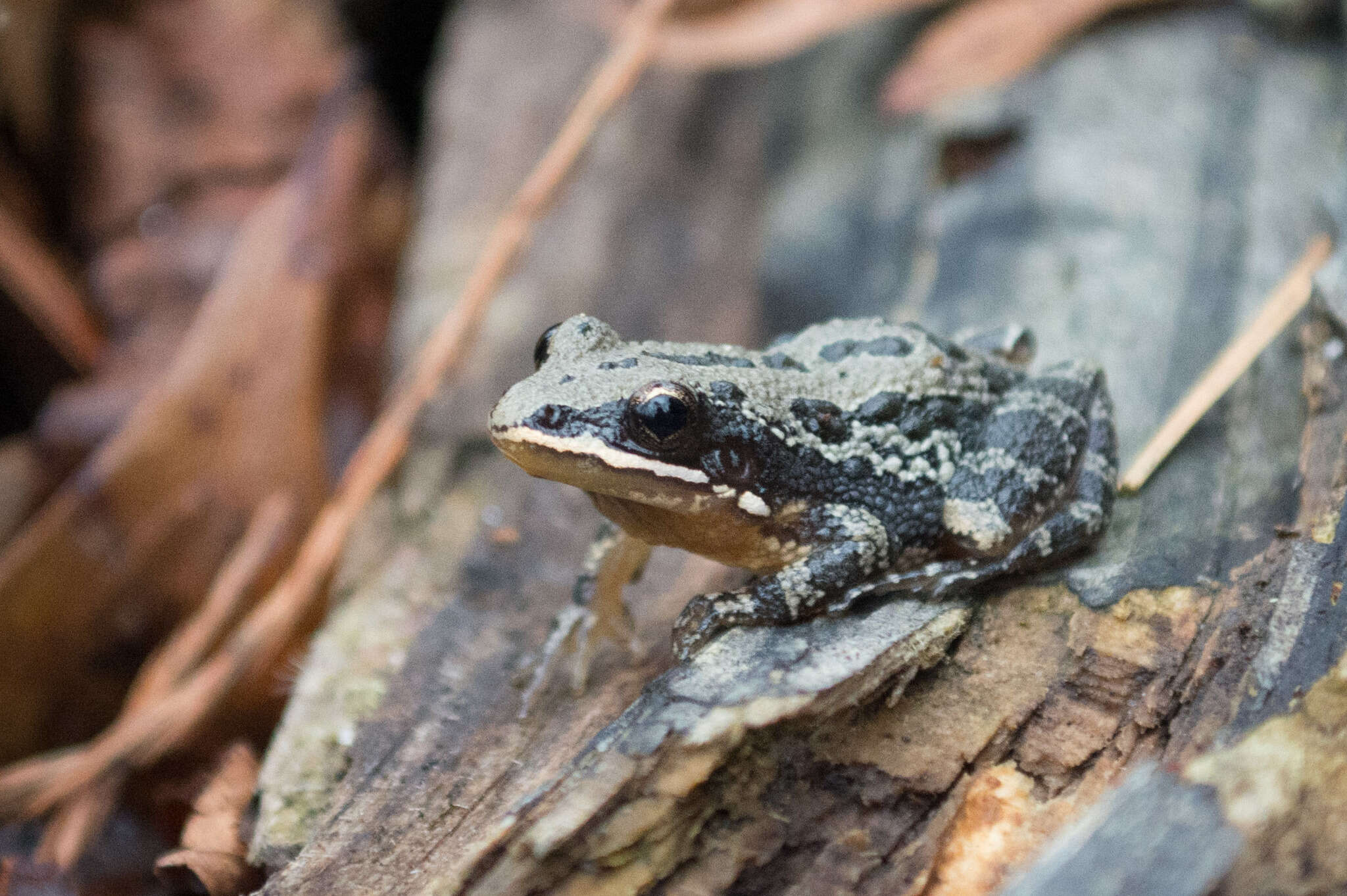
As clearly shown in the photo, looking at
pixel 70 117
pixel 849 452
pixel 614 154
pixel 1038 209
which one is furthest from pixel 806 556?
pixel 70 117

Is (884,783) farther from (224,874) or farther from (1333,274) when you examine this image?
(1333,274)

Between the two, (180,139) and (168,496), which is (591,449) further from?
(180,139)

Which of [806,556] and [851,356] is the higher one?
[851,356]

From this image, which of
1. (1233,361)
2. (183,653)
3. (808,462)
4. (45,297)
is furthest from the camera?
Answer: (45,297)

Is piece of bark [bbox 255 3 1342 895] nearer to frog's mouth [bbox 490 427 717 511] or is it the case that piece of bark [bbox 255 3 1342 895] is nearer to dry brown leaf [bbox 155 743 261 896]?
dry brown leaf [bbox 155 743 261 896]

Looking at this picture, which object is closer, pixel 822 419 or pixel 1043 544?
pixel 1043 544

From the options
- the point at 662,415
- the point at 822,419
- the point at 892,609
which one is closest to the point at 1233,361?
the point at 822,419

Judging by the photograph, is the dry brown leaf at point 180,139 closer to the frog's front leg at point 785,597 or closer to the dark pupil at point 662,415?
the dark pupil at point 662,415
